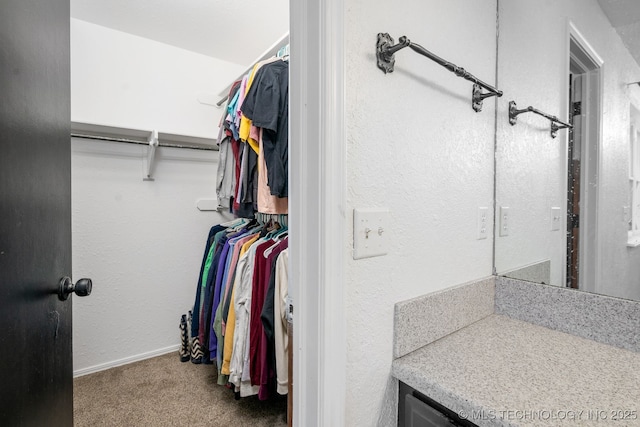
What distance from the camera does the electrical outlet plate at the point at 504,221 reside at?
41.0 inches

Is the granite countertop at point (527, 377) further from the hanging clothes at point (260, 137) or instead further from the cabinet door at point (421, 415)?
the hanging clothes at point (260, 137)

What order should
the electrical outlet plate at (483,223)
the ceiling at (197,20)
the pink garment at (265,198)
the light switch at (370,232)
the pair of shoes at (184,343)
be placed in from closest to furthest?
1. the light switch at (370,232)
2. the electrical outlet plate at (483,223)
3. the pink garment at (265,198)
4. the ceiling at (197,20)
5. the pair of shoes at (184,343)

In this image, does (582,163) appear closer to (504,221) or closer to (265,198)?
Answer: (504,221)

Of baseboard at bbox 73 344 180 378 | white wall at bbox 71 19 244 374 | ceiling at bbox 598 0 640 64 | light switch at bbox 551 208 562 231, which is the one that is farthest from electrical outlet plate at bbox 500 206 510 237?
baseboard at bbox 73 344 180 378

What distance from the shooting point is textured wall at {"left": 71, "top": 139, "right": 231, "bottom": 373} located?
1.94 m

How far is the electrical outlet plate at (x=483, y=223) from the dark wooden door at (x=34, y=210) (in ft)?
3.86

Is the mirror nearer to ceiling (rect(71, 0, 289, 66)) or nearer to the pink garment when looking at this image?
the pink garment

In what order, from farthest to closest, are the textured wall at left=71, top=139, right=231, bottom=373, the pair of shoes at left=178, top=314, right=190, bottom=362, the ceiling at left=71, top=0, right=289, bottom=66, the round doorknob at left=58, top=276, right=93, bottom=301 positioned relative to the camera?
the pair of shoes at left=178, top=314, right=190, bottom=362 < the textured wall at left=71, top=139, right=231, bottom=373 < the ceiling at left=71, top=0, right=289, bottom=66 < the round doorknob at left=58, top=276, right=93, bottom=301

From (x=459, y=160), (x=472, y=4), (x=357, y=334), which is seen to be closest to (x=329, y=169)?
(x=357, y=334)

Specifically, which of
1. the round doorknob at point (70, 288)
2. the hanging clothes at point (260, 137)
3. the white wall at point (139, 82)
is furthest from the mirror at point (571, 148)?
the white wall at point (139, 82)

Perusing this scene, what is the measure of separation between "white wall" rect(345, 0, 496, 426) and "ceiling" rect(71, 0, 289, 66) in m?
1.28

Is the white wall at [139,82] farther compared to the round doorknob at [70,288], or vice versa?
the white wall at [139,82]

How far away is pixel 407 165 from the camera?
2.42 ft

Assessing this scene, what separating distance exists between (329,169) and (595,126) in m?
0.87
